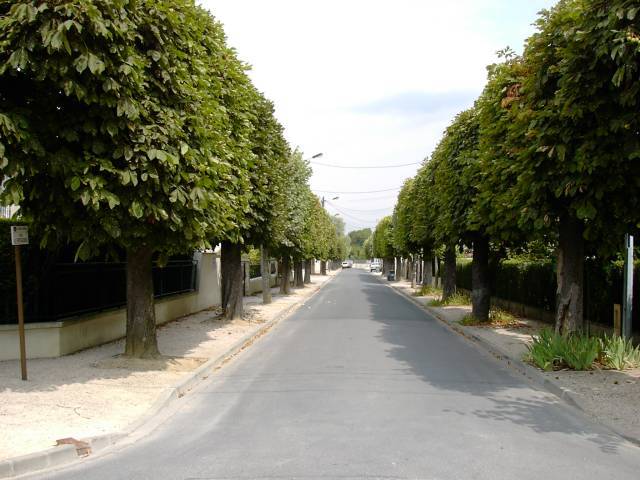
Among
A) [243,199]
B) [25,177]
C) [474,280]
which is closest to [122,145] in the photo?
[25,177]

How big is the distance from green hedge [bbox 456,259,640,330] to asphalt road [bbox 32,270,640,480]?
405 centimetres

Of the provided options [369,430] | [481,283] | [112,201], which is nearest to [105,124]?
[112,201]

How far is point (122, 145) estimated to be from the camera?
8.33 metres

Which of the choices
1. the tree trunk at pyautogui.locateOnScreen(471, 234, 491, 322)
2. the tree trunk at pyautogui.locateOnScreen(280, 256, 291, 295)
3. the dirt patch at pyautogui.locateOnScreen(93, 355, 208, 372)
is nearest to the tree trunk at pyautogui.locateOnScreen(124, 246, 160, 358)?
the dirt patch at pyautogui.locateOnScreen(93, 355, 208, 372)

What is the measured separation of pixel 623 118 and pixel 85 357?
9.79 meters

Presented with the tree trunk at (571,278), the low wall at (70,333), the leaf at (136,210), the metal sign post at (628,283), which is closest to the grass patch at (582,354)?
the metal sign post at (628,283)

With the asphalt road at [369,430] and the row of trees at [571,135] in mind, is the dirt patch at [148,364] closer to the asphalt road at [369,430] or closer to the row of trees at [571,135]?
the asphalt road at [369,430]

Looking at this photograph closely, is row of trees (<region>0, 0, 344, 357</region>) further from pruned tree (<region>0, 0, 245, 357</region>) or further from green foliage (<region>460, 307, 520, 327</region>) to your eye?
green foliage (<region>460, 307, 520, 327</region>)

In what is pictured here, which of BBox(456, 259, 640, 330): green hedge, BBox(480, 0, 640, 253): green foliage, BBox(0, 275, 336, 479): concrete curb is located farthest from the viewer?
BBox(456, 259, 640, 330): green hedge

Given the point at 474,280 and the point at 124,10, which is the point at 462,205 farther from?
the point at 124,10

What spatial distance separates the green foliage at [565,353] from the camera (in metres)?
9.98

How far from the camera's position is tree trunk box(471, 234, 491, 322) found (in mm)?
18266

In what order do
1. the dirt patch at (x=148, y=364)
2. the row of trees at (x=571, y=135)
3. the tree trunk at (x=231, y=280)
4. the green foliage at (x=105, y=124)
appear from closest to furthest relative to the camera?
the green foliage at (x=105, y=124) → the row of trees at (x=571, y=135) → the dirt patch at (x=148, y=364) → the tree trunk at (x=231, y=280)

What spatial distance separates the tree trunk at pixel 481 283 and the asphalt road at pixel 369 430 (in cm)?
686
